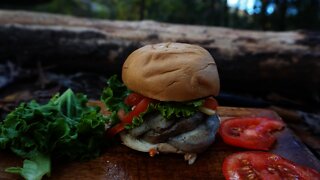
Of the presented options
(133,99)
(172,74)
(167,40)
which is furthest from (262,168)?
(167,40)

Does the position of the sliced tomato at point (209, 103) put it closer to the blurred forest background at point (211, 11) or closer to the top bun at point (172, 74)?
the top bun at point (172, 74)

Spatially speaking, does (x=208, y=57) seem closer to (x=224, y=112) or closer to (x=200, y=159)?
(x=200, y=159)

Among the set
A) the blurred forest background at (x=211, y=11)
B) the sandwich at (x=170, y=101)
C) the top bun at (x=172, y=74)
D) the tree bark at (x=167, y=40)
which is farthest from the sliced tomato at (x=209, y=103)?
the blurred forest background at (x=211, y=11)

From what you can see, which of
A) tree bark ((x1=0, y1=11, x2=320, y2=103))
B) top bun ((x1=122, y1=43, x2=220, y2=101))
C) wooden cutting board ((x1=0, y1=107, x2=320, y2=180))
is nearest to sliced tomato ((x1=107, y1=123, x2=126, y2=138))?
wooden cutting board ((x1=0, y1=107, x2=320, y2=180))

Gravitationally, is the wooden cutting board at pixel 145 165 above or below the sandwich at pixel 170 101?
below

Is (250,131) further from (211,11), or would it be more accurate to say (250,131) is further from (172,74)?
(211,11)

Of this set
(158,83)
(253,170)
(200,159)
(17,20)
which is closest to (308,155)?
(253,170)
